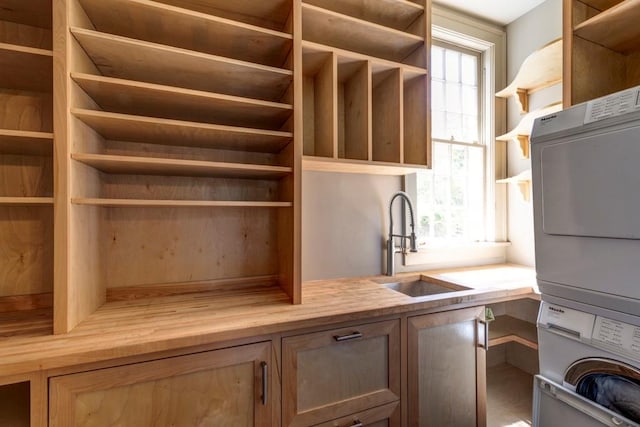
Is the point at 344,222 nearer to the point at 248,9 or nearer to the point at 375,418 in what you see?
the point at 375,418

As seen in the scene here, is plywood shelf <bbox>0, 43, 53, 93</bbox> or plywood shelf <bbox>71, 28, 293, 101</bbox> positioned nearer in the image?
plywood shelf <bbox>0, 43, 53, 93</bbox>

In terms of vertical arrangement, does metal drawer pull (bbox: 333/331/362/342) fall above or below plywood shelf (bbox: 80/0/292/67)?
below

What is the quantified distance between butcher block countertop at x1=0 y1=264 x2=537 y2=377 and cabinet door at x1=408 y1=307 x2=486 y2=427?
9cm

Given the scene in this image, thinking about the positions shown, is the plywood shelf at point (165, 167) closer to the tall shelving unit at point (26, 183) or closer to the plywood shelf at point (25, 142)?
the plywood shelf at point (25, 142)

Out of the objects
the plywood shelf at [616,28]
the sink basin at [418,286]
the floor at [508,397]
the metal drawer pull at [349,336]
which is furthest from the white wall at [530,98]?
the metal drawer pull at [349,336]

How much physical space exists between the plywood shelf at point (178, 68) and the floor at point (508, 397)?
240 cm

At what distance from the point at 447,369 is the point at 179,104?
5.81 ft

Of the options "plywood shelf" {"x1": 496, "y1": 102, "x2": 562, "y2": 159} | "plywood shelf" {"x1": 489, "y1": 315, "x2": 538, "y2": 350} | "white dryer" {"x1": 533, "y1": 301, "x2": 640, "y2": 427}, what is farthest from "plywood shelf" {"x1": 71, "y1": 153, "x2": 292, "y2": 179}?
"plywood shelf" {"x1": 489, "y1": 315, "x2": 538, "y2": 350}

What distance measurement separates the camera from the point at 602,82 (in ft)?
5.19

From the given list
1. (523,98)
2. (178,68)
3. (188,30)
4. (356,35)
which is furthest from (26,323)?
(523,98)

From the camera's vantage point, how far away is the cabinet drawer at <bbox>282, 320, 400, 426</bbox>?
116 cm

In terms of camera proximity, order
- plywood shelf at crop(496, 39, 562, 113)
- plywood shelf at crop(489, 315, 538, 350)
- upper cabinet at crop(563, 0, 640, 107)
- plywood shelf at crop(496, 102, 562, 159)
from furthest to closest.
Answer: plywood shelf at crop(489, 315, 538, 350) → plywood shelf at crop(496, 102, 562, 159) → plywood shelf at crop(496, 39, 562, 113) → upper cabinet at crop(563, 0, 640, 107)

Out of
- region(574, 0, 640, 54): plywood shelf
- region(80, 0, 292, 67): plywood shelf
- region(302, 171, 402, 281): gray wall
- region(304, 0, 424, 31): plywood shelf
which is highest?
region(304, 0, 424, 31): plywood shelf

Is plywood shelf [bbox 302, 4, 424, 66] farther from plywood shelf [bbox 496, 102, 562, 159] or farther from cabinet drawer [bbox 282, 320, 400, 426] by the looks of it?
cabinet drawer [bbox 282, 320, 400, 426]
